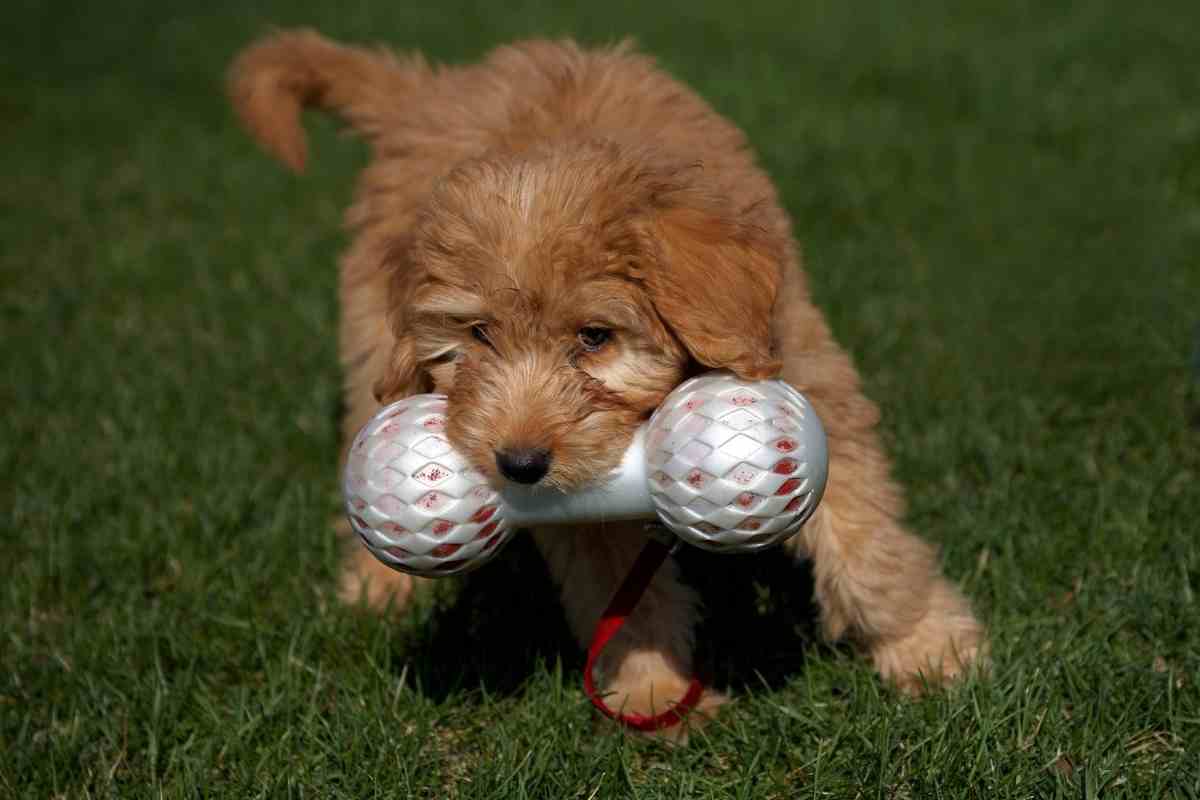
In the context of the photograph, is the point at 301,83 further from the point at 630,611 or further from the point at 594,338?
the point at 630,611

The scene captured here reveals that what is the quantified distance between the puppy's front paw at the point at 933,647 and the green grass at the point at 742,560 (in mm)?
73

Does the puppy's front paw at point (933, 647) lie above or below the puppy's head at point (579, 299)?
below

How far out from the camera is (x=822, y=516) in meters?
2.97

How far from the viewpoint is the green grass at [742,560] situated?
2799 mm

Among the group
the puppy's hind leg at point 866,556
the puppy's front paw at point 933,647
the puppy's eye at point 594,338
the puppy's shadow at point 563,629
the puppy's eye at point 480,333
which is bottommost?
the puppy's shadow at point 563,629

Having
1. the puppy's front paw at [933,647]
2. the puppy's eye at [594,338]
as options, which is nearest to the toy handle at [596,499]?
the puppy's eye at [594,338]

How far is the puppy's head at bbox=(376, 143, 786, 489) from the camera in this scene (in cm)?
252

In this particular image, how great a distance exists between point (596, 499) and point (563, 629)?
3.41ft

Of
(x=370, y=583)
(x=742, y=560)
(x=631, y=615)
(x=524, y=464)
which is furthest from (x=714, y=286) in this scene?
(x=370, y=583)

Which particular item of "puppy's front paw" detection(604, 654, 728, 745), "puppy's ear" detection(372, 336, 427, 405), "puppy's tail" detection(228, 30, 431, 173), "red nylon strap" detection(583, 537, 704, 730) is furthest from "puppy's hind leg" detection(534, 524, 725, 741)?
"puppy's tail" detection(228, 30, 431, 173)

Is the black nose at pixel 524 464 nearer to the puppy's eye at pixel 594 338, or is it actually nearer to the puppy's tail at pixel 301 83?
the puppy's eye at pixel 594 338

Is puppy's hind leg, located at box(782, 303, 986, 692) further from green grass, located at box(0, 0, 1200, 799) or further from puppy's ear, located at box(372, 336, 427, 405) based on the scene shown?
puppy's ear, located at box(372, 336, 427, 405)

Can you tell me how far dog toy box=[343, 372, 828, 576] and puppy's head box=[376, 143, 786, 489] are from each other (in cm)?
6

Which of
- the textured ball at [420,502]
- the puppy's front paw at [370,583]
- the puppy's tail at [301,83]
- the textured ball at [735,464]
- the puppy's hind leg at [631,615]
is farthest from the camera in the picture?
the puppy's tail at [301,83]
